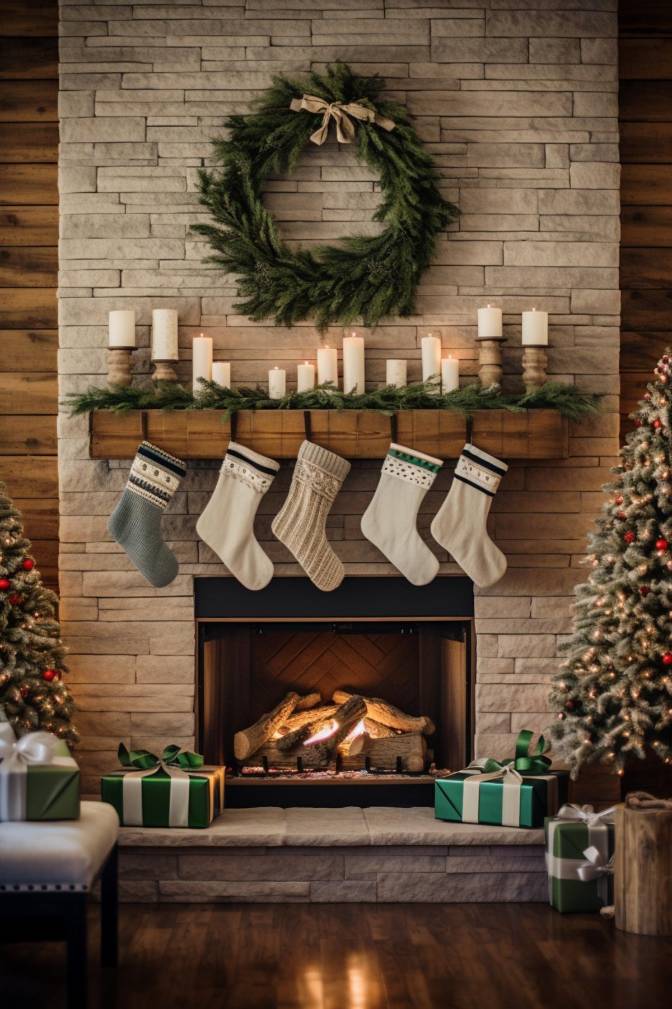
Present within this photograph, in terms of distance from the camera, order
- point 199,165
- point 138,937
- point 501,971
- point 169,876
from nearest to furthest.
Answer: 1. point 501,971
2. point 138,937
3. point 169,876
4. point 199,165

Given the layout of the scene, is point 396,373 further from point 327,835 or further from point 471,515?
point 327,835

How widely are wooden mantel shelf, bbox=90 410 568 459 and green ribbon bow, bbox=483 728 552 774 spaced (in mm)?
946

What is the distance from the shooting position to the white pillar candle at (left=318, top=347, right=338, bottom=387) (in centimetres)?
431

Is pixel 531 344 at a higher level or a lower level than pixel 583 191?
lower

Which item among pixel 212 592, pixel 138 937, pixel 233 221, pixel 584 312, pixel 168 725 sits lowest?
pixel 138 937

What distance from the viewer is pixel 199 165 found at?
441 centimetres

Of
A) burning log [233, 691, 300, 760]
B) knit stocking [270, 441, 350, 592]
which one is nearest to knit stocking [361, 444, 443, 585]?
knit stocking [270, 441, 350, 592]

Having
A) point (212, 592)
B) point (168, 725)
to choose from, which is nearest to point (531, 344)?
point (212, 592)

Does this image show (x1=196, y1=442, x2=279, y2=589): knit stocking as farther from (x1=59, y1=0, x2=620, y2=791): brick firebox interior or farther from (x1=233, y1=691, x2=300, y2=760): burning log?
(x1=233, y1=691, x2=300, y2=760): burning log

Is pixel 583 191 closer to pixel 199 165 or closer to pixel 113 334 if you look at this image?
pixel 199 165

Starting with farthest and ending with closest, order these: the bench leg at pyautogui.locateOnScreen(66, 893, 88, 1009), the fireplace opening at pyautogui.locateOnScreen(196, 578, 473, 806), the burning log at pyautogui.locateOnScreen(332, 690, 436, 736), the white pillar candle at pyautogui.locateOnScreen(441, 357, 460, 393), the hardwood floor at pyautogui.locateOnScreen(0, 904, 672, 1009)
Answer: the burning log at pyautogui.locateOnScreen(332, 690, 436, 736) < the fireplace opening at pyautogui.locateOnScreen(196, 578, 473, 806) < the white pillar candle at pyautogui.locateOnScreen(441, 357, 460, 393) < the hardwood floor at pyautogui.locateOnScreen(0, 904, 672, 1009) < the bench leg at pyautogui.locateOnScreen(66, 893, 88, 1009)

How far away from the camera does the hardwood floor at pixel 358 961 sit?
3.24 m

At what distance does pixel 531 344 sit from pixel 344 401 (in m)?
0.66

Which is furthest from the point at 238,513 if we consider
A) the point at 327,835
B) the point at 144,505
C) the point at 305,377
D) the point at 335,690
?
the point at 327,835
